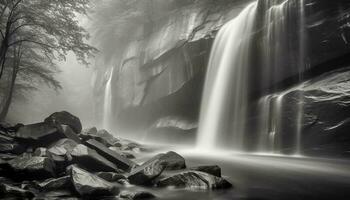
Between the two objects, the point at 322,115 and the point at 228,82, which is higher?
the point at 228,82

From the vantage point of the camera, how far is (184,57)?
2177cm

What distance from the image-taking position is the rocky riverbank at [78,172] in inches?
263

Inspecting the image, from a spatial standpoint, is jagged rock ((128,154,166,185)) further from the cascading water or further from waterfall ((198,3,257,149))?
waterfall ((198,3,257,149))

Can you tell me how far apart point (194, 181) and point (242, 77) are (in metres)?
10.2

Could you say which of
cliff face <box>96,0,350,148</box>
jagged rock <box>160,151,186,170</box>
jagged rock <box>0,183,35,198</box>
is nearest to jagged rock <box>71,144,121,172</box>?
jagged rock <box>160,151,186,170</box>

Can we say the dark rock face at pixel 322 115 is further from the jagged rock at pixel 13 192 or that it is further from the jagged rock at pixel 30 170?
the jagged rock at pixel 13 192

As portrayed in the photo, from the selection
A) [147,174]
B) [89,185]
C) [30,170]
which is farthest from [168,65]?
[89,185]

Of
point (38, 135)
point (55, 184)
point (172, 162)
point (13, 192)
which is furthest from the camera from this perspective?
point (38, 135)

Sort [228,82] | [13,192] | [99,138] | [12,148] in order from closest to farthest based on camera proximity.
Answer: [13,192] < [12,148] < [99,138] < [228,82]

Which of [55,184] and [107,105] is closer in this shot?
[55,184]

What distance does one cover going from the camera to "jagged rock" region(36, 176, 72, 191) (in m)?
7.09

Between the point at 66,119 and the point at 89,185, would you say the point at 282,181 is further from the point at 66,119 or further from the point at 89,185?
the point at 66,119

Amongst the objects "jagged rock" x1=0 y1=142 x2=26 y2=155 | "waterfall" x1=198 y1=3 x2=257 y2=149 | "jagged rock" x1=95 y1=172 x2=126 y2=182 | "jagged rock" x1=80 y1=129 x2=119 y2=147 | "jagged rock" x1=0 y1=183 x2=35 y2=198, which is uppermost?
"waterfall" x1=198 y1=3 x2=257 y2=149

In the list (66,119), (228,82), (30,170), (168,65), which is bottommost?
(30,170)
